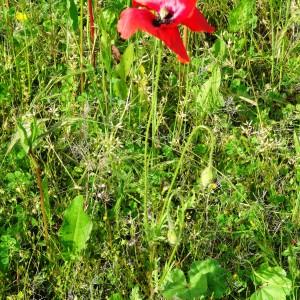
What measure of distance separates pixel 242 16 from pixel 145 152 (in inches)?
39.2

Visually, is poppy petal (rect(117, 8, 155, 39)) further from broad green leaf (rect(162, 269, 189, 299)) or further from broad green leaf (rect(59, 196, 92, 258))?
broad green leaf (rect(162, 269, 189, 299))

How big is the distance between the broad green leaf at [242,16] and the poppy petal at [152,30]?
39.1 inches

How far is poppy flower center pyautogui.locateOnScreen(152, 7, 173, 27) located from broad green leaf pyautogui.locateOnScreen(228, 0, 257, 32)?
2.72ft

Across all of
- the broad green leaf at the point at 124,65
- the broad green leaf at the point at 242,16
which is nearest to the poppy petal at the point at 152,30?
the broad green leaf at the point at 124,65

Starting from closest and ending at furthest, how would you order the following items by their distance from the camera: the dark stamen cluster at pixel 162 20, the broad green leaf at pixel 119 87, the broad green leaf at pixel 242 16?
1. the dark stamen cluster at pixel 162 20
2. the broad green leaf at pixel 119 87
3. the broad green leaf at pixel 242 16

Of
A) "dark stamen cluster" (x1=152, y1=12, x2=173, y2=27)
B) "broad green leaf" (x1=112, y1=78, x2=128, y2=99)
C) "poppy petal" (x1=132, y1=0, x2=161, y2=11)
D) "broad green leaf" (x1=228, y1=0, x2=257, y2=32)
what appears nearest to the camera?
"dark stamen cluster" (x1=152, y1=12, x2=173, y2=27)

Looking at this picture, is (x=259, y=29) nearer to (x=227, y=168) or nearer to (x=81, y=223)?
(x=227, y=168)

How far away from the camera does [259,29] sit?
2820 mm

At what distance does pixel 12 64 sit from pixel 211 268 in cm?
104

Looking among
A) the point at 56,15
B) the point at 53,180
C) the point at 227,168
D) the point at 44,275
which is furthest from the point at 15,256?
the point at 56,15

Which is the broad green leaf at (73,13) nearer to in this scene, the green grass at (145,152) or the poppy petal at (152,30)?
the green grass at (145,152)

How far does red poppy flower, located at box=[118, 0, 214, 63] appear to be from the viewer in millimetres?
1685

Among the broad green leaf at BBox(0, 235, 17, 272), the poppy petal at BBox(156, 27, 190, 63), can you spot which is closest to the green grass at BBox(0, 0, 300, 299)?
the broad green leaf at BBox(0, 235, 17, 272)

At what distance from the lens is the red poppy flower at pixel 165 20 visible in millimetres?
1685
